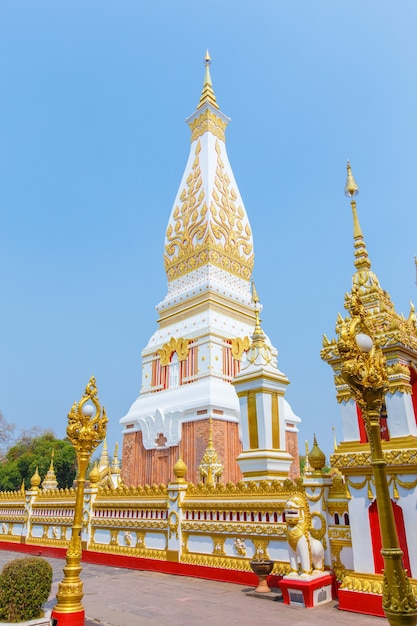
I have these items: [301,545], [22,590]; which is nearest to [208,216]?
[301,545]

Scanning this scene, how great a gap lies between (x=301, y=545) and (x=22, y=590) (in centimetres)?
385

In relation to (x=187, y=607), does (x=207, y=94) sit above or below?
above

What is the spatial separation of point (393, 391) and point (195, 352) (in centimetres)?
1286

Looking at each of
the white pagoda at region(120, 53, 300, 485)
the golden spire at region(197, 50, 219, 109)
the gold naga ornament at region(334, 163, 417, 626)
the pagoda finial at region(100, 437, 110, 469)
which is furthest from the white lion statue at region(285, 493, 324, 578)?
the golden spire at region(197, 50, 219, 109)

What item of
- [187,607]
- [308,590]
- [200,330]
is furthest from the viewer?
[200,330]

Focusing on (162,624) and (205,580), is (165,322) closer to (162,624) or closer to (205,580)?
(205,580)

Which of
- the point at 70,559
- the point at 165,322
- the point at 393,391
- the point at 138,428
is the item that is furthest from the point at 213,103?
the point at 70,559

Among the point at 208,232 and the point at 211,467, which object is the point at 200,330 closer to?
the point at 208,232

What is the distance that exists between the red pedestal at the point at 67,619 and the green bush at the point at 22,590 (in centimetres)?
60

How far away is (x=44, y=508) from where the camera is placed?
15.7 metres

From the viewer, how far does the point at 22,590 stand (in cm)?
541

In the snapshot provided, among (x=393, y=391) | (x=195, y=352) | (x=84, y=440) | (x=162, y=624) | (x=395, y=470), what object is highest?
(x=195, y=352)

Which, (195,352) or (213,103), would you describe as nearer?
(195,352)

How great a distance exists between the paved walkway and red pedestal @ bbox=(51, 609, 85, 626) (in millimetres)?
349
